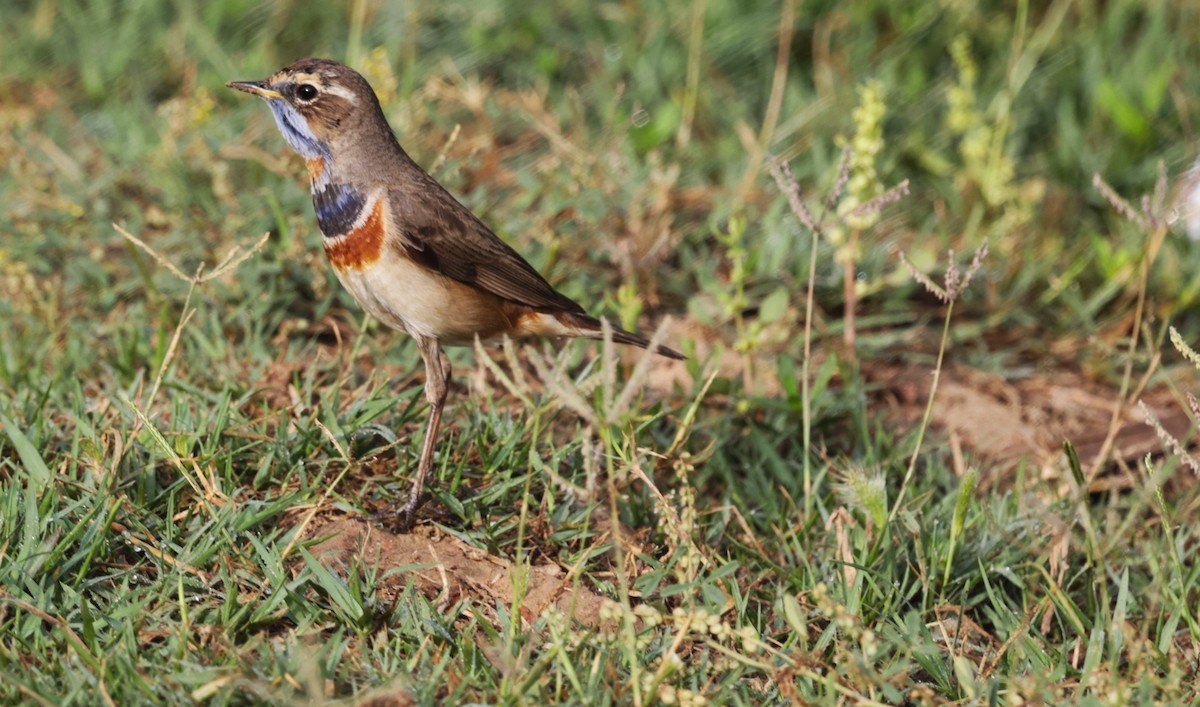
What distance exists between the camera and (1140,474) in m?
5.34

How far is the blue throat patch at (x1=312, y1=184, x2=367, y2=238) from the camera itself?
456 cm

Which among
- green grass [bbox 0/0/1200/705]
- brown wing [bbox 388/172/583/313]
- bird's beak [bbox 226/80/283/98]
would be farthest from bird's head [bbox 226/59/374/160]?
green grass [bbox 0/0/1200/705]

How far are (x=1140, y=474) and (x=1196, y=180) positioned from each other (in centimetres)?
191

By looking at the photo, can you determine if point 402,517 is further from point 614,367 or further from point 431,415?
point 614,367

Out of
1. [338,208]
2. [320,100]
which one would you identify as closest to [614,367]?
[338,208]

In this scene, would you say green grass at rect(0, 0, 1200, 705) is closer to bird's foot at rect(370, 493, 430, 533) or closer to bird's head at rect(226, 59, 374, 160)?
bird's foot at rect(370, 493, 430, 533)

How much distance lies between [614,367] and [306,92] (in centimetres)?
200

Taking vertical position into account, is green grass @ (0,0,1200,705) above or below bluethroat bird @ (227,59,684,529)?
below

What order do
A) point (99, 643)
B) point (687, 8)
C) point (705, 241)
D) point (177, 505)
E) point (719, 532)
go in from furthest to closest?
point (687, 8)
point (705, 241)
point (719, 532)
point (177, 505)
point (99, 643)

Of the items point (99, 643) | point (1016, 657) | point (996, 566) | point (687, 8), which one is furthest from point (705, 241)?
point (99, 643)

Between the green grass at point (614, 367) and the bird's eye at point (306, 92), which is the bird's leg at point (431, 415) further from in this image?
the bird's eye at point (306, 92)

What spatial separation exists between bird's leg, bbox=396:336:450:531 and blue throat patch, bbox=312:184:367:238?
0.44 meters

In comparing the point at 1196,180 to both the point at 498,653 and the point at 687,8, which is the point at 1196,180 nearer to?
the point at 687,8

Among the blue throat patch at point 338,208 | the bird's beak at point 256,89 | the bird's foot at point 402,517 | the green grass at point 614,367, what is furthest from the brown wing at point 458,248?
the bird's foot at point 402,517
